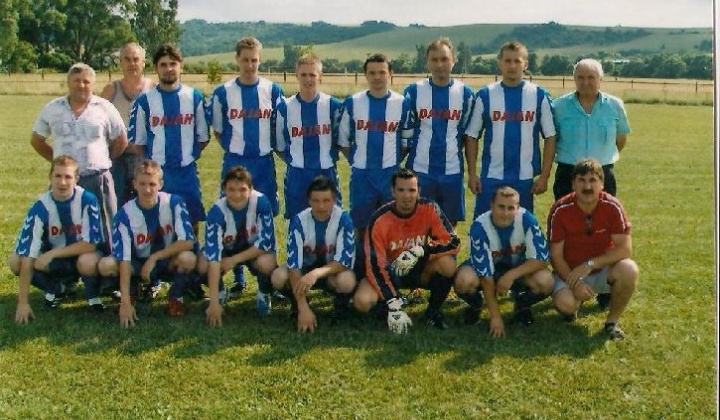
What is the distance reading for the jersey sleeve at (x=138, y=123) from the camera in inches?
214

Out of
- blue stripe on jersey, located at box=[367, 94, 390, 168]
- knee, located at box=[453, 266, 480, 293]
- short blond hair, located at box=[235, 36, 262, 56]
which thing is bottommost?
knee, located at box=[453, 266, 480, 293]

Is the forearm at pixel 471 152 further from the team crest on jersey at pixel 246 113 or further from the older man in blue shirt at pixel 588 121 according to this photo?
the team crest on jersey at pixel 246 113

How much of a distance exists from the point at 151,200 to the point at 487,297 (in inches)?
89.8

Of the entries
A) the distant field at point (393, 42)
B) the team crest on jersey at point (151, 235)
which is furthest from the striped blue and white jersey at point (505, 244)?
the distant field at point (393, 42)

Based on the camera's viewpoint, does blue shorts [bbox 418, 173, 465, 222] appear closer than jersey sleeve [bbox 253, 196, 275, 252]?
No

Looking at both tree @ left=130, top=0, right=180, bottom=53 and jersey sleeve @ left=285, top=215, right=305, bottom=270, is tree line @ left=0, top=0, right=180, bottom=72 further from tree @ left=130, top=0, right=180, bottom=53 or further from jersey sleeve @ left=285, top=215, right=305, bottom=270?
jersey sleeve @ left=285, top=215, right=305, bottom=270

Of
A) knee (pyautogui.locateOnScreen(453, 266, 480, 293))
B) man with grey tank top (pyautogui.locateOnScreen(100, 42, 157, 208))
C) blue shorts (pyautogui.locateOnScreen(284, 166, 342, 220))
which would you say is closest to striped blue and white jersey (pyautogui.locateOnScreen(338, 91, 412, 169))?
blue shorts (pyautogui.locateOnScreen(284, 166, 342, 220))

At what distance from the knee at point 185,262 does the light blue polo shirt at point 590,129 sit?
108 inches

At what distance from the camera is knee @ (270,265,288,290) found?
4.85 metres

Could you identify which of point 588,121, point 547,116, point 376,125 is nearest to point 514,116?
point 547,116

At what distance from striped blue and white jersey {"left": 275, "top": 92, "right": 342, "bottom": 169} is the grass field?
3.41 feet

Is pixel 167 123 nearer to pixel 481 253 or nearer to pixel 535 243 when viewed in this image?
pixel 481 253

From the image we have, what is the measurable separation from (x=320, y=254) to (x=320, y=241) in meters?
0.09

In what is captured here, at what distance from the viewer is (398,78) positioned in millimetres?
42375
